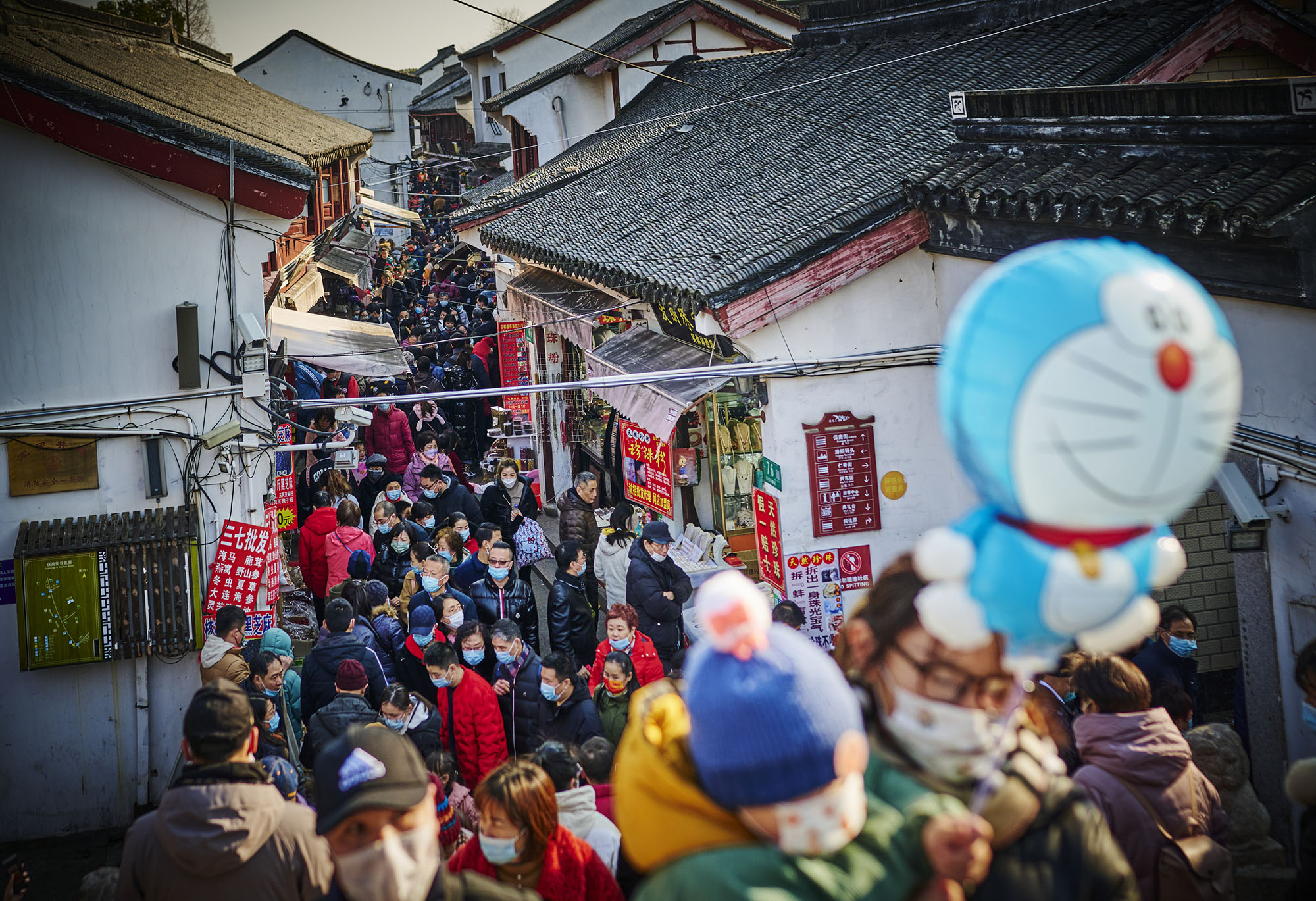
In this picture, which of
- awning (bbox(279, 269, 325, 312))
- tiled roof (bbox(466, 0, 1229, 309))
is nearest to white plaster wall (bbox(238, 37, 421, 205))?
awning (bbox(279, 269, 325, 312))

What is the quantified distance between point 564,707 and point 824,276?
174 inches

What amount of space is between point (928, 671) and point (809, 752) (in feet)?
1.68

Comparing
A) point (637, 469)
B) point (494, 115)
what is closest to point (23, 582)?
point (637, 469)

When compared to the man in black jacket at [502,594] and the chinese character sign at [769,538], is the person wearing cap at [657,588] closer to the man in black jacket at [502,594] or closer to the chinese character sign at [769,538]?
the man in black jacket at [502,594]

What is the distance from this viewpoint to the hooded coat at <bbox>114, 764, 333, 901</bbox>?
3820 millimetres

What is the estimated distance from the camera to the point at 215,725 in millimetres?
3980

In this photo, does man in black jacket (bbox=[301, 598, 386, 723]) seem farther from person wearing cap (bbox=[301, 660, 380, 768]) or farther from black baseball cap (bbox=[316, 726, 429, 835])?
black baseball cap (bbox=[316, 726, 429, 835])

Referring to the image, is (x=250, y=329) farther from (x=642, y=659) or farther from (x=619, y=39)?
(x=619, y=39)

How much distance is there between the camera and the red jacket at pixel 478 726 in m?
6.61

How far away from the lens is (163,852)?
12.8 feet

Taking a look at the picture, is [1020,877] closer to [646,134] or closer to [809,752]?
[809,752]

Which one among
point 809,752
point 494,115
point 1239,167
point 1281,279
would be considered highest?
point 494,115

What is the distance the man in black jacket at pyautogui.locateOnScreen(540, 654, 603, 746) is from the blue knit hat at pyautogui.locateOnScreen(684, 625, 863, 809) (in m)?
3.91

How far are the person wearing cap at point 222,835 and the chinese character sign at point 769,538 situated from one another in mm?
5856
